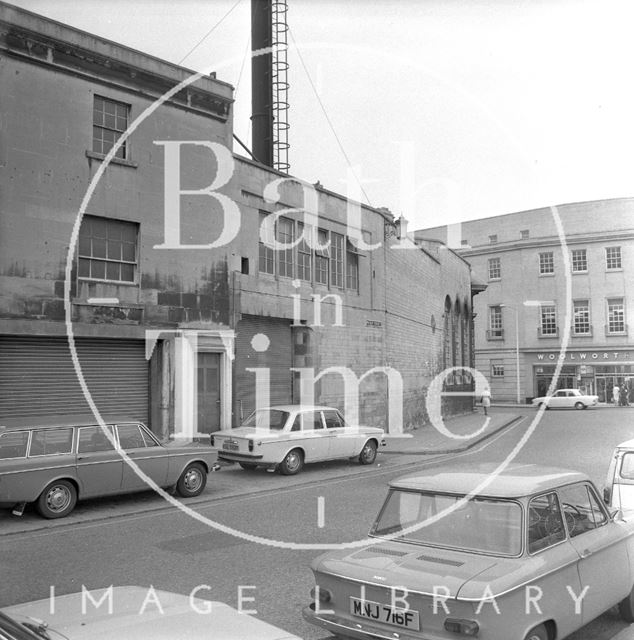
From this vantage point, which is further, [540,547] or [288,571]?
[288,571]

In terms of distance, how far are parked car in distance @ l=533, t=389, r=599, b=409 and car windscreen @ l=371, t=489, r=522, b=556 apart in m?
40.8

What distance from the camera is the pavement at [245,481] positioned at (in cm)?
991

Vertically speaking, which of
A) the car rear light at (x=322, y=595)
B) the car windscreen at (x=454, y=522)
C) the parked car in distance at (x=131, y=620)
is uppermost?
the car windscreen at (x=454, y=522)

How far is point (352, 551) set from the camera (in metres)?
5.08

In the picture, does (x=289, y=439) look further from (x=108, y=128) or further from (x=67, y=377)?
(x=108, y=128)

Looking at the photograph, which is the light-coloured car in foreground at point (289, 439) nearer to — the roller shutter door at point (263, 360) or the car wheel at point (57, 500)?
the roller shutter door at point (263, 360)

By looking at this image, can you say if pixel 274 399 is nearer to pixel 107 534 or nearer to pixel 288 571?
pixel 107 534

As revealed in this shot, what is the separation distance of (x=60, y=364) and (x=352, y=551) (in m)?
11.2

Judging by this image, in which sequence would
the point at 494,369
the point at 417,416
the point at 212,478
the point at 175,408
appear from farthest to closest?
the point at 494,369
the point at 417,416
the point at 175,408
the point at 212,478

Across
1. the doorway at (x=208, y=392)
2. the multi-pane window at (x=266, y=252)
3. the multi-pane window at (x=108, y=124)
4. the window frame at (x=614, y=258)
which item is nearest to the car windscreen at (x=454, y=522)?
the doorway at (x=208, y=392)

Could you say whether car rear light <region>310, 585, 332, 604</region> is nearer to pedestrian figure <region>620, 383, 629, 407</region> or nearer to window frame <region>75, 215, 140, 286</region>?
window frame <region>75, 215, 140, 286</region>

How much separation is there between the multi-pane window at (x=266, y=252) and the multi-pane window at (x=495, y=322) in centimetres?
3870

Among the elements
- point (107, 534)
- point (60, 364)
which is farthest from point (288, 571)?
point (60, 364)

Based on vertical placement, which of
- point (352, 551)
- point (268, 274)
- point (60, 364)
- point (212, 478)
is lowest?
point (212, 478)
